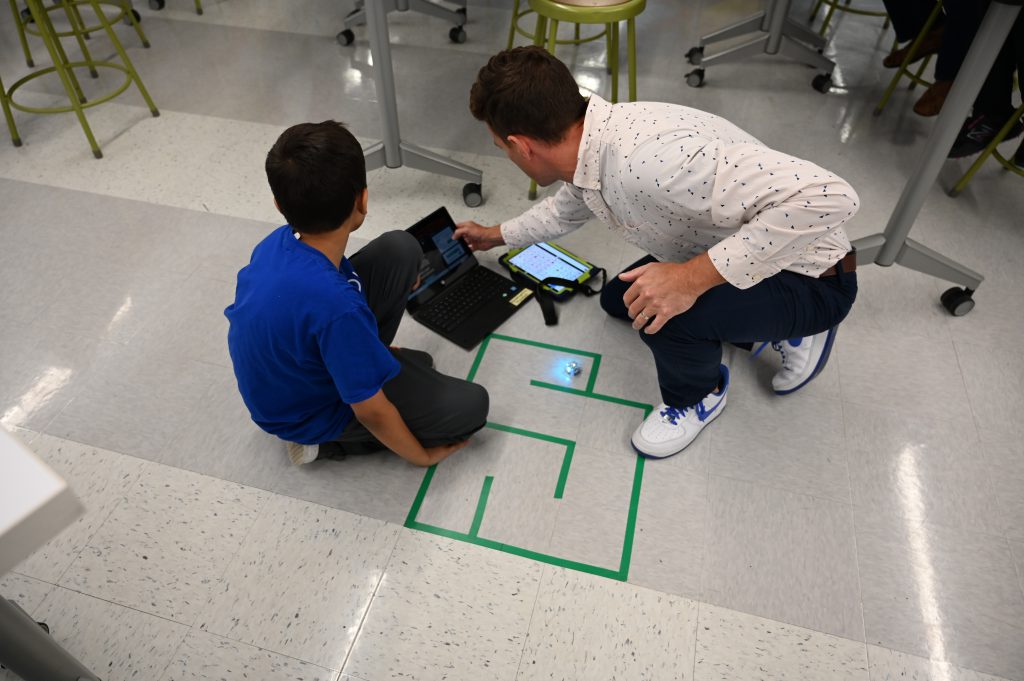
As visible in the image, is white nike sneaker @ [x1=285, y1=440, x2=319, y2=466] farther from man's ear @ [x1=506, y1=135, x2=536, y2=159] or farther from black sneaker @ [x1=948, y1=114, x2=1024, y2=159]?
black sneaker @ [x1=948, y1=114, x2=1024, y2=159]

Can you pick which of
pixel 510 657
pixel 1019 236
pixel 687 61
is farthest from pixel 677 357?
pixel 687 61

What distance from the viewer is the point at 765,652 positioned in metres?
1.42

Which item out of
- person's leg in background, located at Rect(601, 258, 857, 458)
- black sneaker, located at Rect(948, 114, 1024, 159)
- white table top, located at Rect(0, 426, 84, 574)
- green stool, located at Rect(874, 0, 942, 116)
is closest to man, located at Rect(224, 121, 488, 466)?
person's leg in background, located at Rect(601, 258, 857, 458)

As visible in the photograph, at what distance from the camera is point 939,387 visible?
1.92 metres

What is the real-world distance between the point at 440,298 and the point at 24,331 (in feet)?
4.08

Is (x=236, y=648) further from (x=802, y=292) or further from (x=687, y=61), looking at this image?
(x=687, y=61)

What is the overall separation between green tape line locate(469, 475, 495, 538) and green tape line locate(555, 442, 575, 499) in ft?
0.54

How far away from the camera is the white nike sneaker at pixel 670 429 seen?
1.71m

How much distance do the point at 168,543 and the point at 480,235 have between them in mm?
1121

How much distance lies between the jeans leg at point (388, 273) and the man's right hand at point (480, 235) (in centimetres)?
20

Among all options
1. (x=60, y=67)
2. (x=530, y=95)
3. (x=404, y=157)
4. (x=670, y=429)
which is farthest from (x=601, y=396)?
(x=60, y=67)

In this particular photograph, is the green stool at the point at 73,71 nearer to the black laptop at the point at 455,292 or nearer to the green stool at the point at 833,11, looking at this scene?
the black laptop at the point at 455,292

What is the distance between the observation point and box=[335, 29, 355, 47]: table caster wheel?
348 centimetres

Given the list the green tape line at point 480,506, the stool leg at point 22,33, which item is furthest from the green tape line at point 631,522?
the stool leg at point 22,33
